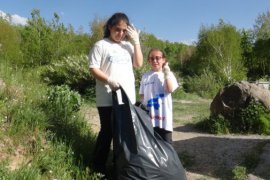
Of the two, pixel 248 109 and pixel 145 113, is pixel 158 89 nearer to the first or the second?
pixel 145 113

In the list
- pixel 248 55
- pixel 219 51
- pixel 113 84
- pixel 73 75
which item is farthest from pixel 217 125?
pixel 248 55

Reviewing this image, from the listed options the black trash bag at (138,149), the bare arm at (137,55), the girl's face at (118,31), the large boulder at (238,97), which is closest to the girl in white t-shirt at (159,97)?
the bare arm at (137,55)

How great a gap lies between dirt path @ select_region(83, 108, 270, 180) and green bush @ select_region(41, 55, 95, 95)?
6611 mm

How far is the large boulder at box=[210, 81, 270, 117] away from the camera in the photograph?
26.5 ft

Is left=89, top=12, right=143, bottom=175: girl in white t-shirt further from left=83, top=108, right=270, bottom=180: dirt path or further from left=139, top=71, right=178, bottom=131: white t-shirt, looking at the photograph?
left=83, top=108, right=270, bottom=180: dirt path

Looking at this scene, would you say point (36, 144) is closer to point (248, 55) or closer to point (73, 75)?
point (73, 75)

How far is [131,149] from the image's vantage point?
3943mm

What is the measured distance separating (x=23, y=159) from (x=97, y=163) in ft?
2.54

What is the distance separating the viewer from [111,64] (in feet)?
13.7

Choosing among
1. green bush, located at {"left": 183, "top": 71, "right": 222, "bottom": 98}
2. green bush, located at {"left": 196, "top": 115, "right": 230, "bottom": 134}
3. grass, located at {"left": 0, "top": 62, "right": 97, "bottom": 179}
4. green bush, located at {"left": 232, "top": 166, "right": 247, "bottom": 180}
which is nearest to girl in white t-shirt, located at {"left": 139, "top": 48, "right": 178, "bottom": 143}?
grass, located at {"left": 0, "top": 62, "right": 97, "bottom": 179}

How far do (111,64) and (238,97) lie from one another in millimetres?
4573

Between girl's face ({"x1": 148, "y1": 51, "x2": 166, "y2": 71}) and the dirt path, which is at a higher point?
girl's face ({"x1": 148, "y1": 51, "x2": 166, "y2": 71})

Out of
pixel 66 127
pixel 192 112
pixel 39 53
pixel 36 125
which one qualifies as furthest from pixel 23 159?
pixel 39 53

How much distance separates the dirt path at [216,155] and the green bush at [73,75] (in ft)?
21.7
